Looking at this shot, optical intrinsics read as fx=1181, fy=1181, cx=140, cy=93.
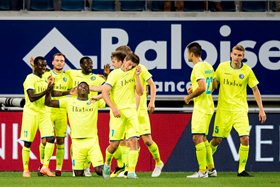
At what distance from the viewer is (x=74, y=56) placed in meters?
23.1

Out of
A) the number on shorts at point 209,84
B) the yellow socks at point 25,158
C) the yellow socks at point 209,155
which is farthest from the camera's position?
the yellow socks at point 25,158

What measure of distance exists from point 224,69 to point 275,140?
10.6 ft

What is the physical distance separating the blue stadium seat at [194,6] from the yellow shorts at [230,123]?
15.5ft

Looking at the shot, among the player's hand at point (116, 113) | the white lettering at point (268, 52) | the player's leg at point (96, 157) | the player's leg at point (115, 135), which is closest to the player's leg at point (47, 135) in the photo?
the player's leg at point (96, 157)

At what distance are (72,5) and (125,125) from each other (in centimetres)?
590

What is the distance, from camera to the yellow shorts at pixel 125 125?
57.6 ft

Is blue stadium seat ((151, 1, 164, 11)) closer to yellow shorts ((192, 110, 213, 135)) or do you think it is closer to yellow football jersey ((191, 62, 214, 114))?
yellow football jersey ((191, 62, 214, 114))

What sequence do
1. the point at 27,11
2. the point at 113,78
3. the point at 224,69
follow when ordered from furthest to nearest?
the point at 27,11 < the point at 224,69 < the point at 113,78

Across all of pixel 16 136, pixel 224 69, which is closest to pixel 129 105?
pixel 224 69

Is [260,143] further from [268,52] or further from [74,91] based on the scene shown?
[74,91]

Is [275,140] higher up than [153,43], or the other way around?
[153,43]

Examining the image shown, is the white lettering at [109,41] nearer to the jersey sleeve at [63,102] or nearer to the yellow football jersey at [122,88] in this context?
the jersey sleeve at [63,102]

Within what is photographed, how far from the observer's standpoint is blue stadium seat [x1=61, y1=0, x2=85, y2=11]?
2311cm

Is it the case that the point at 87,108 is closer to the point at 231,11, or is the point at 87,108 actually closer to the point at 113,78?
the point at 113,78
